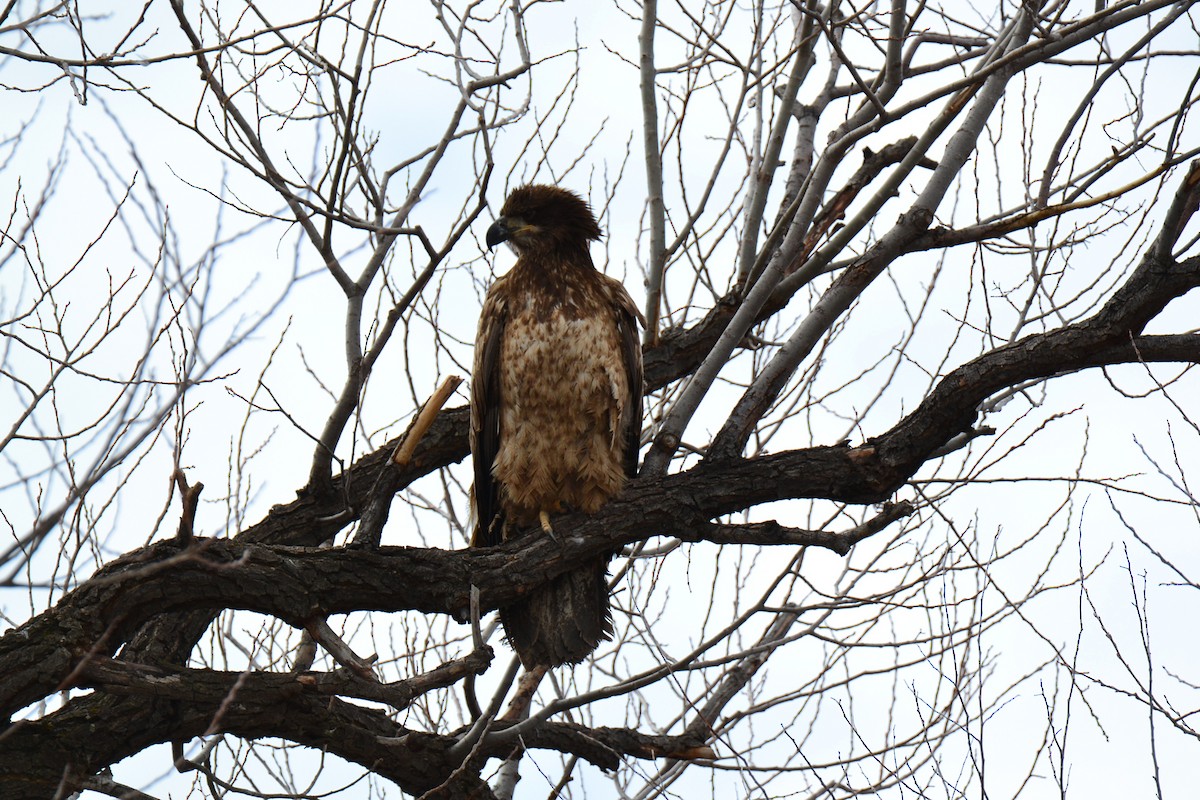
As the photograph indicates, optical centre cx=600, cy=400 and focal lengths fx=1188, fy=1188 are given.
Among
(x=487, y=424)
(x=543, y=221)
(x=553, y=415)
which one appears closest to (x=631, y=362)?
(x=553, y=415)

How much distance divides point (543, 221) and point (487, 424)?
3.19 ft

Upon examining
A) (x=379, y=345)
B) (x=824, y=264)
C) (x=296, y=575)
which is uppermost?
(x=824, y=264)

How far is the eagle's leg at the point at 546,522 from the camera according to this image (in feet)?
14.2

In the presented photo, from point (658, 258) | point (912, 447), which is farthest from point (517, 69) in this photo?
point (912, 447)

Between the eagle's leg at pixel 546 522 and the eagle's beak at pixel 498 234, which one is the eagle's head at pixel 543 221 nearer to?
the eagle's beak at pixel 498 234

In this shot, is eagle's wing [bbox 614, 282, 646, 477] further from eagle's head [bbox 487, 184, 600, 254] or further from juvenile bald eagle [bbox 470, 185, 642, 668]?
eagle's head [bbox 487, 184, 600, 254]

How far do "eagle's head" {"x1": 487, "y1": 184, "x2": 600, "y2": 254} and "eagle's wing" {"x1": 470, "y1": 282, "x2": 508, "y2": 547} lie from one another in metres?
0.40

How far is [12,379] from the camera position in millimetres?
3525

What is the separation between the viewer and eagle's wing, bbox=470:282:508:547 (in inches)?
190

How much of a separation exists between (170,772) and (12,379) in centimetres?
125

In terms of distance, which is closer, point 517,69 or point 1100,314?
point 1100,314

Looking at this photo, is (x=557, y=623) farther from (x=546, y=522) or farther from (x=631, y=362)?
(x=631, y=362)

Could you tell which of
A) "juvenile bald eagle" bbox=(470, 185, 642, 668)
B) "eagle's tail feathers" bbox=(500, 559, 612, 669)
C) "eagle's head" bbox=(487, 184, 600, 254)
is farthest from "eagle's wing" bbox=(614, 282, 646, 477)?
"eagle's tail feathers" bbox=(500, 559, 612, 669)

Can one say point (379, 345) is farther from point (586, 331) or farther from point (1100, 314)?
point (1100, 314)
